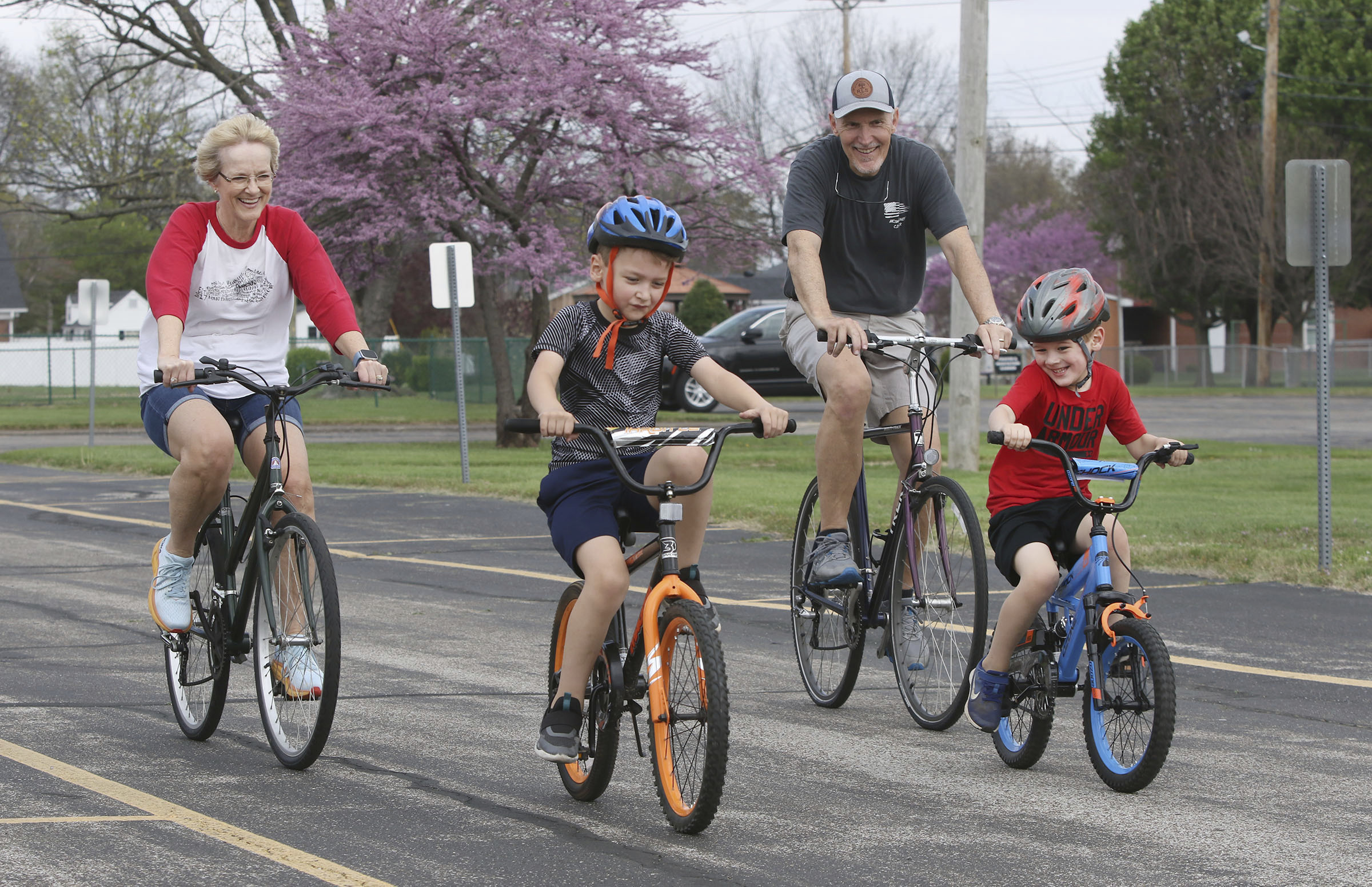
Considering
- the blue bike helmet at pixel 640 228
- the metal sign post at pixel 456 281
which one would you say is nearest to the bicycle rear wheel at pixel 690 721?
the blue bike helmet at pixel 640 228

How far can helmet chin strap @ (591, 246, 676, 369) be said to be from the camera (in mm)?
4742

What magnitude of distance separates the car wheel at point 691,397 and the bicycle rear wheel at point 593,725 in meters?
24.8

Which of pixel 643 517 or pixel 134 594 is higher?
pixel 643 517

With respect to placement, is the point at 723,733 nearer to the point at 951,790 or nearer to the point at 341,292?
the point at 951,790

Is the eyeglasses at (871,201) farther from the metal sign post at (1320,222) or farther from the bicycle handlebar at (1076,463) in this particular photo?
the metal sign post at (1320,222)

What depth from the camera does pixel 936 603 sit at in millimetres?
5879

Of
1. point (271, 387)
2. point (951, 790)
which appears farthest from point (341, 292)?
point (951, 790)

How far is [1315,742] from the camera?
566cm

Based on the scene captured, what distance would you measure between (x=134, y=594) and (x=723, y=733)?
591 cm

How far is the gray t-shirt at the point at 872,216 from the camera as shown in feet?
20.6

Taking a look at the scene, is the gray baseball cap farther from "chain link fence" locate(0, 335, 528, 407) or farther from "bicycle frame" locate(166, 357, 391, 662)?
"chain link fence" locate(0, 335, 528, 407)

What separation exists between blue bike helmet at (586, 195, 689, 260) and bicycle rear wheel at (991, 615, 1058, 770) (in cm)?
164

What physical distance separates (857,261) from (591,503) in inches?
86.9

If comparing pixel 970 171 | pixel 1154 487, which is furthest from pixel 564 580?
pixel 970 171
